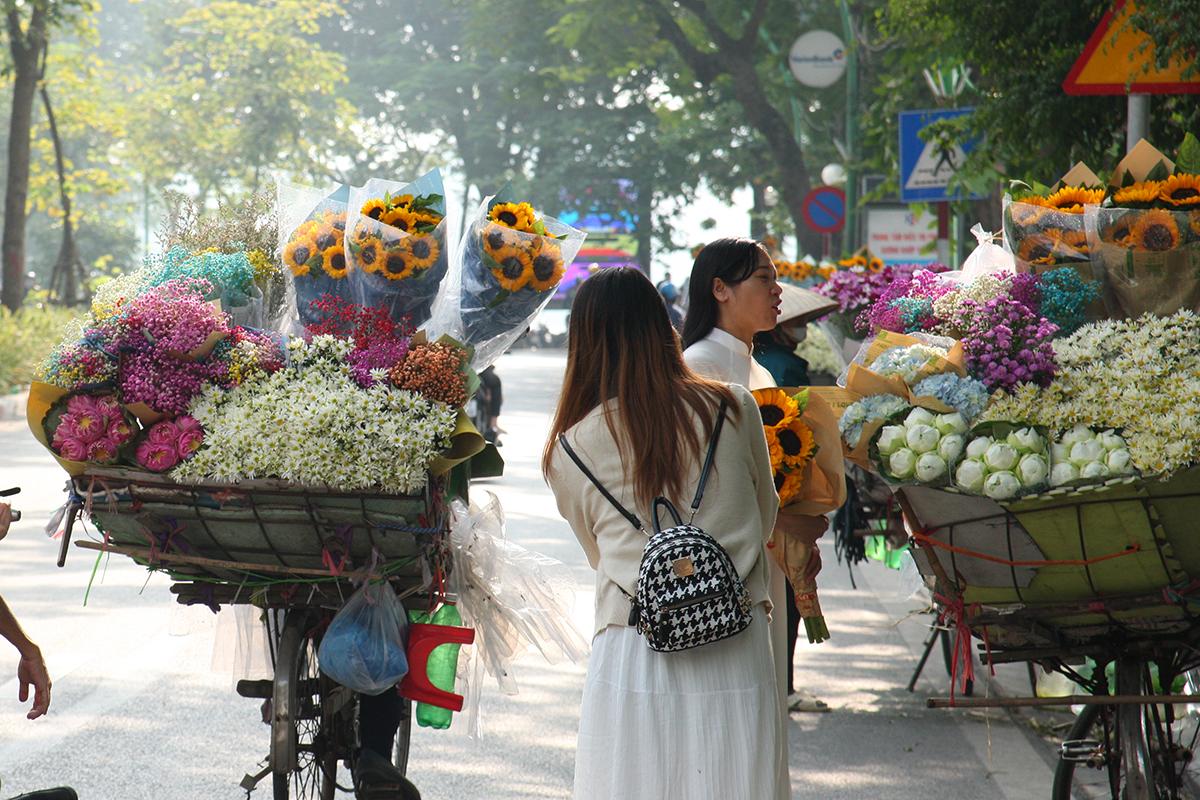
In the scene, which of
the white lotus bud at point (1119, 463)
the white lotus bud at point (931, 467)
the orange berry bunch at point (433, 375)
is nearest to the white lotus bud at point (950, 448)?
the white lotus bud at point (931, 467)

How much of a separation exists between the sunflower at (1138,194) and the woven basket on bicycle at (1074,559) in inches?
41.8

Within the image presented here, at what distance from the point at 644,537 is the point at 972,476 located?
887 millimetres

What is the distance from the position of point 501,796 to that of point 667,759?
2.42m

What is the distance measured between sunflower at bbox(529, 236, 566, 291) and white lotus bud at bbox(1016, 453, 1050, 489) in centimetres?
171

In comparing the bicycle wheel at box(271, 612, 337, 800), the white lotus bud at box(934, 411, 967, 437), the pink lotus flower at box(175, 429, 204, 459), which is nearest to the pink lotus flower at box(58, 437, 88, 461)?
the pink lotus flower at box(175, 429, 204, 459)

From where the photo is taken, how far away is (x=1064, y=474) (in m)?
3.77

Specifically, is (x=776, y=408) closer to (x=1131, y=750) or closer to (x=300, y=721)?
(x=1131, y=750)

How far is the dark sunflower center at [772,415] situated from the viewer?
4379 millimetres

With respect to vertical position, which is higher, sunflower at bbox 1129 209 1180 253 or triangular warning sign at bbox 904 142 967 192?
triangular warning sign at bbox 904 142 967 192

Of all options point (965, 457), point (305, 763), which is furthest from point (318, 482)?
point (965, 457)

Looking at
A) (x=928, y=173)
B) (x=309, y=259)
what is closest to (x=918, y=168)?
(x=928, y=173)

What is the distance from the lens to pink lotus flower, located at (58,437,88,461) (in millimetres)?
4258

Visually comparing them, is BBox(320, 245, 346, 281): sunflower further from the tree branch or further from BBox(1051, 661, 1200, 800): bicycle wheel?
the tree branch

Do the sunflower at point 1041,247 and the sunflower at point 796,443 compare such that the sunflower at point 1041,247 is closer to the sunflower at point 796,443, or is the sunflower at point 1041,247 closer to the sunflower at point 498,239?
the sunflower at point 796,443
